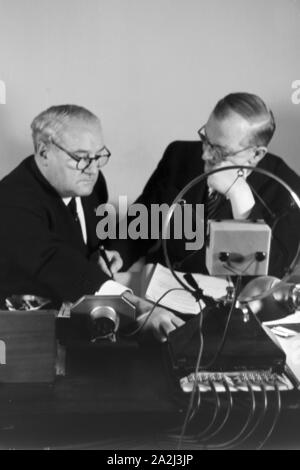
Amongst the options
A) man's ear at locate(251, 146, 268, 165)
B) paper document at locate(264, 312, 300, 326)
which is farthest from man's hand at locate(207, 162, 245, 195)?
paper document at locate(264, 312, 300, 326)

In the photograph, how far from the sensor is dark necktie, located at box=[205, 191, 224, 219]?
1.43 m

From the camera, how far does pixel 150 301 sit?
1.36 meters

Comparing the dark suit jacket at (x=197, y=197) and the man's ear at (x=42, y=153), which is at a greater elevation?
the man's ear at (x=42, y=153)

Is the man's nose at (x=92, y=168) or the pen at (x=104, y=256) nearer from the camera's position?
the man's nose at (x=92, y=168)

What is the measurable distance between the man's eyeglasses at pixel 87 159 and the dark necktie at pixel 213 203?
31 cm

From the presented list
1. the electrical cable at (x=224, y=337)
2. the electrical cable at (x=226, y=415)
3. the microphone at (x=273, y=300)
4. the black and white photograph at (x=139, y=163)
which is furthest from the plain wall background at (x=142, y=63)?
the electrical cable at (x=226, y=415)

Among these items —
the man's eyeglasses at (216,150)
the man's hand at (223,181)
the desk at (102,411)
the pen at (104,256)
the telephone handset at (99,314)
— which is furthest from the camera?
the pen at (104,256)

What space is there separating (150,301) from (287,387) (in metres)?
0.43

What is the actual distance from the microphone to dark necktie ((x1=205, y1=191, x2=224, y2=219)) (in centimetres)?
23

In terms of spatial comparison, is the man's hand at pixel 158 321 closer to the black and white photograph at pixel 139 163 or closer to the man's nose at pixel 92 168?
the black and white photograph at pixel 139 163

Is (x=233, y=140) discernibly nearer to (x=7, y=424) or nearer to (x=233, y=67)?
(x=233, y=67)

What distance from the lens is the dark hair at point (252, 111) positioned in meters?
1.48

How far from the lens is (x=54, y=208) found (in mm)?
1518

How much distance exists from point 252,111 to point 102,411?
2.99 feet
